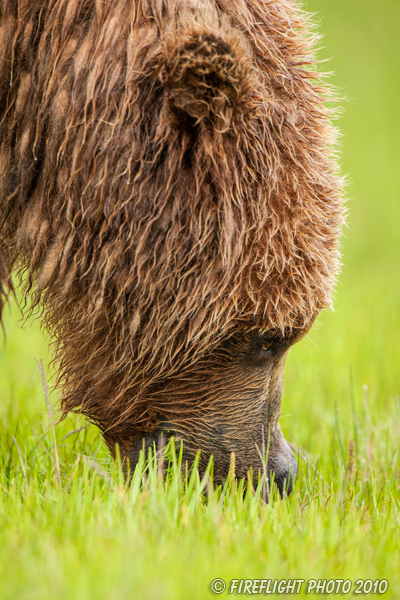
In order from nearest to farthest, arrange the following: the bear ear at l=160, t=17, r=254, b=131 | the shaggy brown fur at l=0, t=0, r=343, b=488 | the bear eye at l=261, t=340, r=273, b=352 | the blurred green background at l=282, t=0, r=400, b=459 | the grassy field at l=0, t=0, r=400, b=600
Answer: the grassy field at l=0, t=0, r=400, b=600 → the bear ear at l=160, t=17, r=254, b=131 → the shaggy brown fur at l=0, t=0, r=343, b=488 → the bear eye at l=261, t=340, r=273, b=352 → the blurred green background at l=282, t=0, r=400, b=459

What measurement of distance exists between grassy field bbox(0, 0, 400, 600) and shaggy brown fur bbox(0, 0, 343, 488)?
447mm

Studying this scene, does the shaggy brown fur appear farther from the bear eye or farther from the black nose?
the black nose

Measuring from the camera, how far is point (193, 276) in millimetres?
2455

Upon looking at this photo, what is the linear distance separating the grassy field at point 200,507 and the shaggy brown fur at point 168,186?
17.6 inches

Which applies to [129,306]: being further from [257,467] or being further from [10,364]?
[10,364]

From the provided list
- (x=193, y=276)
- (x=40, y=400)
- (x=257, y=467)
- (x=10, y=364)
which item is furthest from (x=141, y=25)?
(x=10, y=364)

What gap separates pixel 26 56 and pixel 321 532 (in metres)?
1.90

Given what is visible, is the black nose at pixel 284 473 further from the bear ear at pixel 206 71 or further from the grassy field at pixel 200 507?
the bear ear at pixel 206 71

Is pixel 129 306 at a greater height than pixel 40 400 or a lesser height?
greater

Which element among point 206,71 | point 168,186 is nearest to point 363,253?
point 168,186

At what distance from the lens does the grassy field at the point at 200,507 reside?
1735 mm

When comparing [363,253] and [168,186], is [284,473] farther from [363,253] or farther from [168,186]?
[363,253]

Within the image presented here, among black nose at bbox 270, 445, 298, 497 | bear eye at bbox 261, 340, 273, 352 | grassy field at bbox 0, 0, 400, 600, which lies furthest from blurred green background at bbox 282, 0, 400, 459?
black nose at bbox 270, 445, 298, 497

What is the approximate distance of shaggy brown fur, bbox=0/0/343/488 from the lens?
7.73 feet
